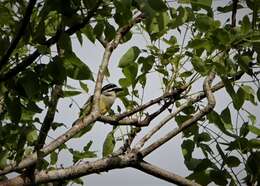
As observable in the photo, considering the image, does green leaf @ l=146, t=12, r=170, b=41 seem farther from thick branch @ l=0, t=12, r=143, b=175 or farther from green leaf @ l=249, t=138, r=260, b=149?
green leaf @ l=249, t=138, r=260, b=149

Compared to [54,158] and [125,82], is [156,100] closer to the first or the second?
[125,82]

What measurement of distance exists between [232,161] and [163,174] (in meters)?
0.50

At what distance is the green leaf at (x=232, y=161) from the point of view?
3055mm

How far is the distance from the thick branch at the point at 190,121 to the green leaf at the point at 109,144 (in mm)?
467

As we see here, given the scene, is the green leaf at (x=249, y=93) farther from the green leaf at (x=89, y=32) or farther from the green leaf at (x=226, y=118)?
the green leaf at (x=89, y=32)

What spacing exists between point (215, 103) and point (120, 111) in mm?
874

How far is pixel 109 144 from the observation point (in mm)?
3443

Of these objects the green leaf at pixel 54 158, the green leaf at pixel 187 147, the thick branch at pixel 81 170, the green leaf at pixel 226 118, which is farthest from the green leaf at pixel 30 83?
the green leaf at pixel 54 158

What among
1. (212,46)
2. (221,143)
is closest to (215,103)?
(221,143)

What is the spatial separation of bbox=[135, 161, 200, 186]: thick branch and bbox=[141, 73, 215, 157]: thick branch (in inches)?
3.2

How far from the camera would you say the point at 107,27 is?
9.36 ft

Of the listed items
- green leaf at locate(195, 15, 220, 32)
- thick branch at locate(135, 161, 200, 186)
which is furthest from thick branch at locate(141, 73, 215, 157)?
green leaf at locate(195, 15, 220, 32)

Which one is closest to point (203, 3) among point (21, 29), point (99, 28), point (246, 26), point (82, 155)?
point (246, 26)

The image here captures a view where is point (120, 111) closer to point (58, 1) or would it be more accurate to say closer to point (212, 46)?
point (212, 46)
